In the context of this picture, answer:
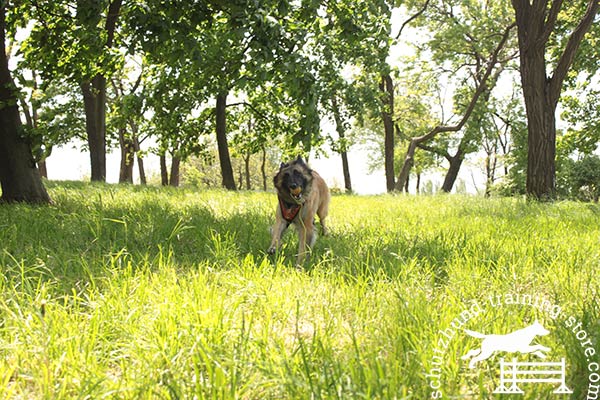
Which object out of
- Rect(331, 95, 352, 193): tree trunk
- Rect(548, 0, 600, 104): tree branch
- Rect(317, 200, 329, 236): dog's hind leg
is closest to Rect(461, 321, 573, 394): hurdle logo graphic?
Rect(317, 200, 329, 236): dog's hind leg

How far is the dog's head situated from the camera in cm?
485

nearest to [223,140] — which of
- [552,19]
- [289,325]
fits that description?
[552,19]

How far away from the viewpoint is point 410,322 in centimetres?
226

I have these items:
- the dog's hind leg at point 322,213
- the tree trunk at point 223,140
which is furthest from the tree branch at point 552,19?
the tree trunk at point 223,140

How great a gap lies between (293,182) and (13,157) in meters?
5.87

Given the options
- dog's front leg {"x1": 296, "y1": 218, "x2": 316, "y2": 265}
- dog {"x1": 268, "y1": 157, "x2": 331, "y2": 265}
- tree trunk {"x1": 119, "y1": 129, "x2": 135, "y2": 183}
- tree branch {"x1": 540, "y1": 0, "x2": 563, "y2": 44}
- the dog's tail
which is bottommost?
the dog's tail

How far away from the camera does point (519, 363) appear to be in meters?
1.83

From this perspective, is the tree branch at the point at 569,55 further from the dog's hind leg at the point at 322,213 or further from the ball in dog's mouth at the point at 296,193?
the ball in dog's mouth at the point at 296,193

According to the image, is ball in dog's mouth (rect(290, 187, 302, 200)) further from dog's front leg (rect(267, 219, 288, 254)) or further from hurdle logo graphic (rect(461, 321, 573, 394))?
hurdle logo graphic (rect(461, 321, 573, 394))

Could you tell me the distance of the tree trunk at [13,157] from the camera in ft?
24.1

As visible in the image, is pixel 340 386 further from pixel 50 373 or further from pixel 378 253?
pixel 378 253

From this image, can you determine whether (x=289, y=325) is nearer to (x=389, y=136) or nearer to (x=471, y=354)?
(x=471, y=354)

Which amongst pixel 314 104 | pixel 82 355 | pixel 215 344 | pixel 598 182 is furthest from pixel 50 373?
pixel 598 182

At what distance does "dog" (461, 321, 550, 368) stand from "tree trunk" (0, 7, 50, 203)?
7971mm
